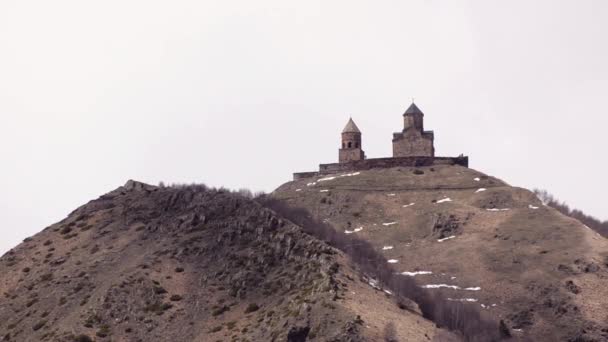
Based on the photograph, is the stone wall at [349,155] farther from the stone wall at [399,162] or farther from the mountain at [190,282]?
the mountain at [190,282]

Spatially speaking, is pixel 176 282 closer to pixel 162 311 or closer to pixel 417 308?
pixel 162 311

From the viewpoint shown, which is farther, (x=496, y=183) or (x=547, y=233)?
(x=496, y=183)

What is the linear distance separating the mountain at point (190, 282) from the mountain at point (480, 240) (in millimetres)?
18028

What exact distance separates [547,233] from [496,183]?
19121 mm

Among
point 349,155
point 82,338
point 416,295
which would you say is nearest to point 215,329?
point 82,338

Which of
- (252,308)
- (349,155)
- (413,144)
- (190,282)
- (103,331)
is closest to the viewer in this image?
(103,331)

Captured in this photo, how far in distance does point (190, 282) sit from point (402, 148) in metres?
60.9

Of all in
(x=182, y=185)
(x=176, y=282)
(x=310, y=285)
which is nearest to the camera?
(x=310, y=285)

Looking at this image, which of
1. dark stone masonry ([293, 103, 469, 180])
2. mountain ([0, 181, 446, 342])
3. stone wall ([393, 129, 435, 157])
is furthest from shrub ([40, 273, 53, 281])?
stone wall ([393, 129, 435, 157])

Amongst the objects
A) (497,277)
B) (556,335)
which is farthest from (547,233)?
(556,335)

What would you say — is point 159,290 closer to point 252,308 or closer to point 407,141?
point 252,308

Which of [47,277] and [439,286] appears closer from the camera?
[47,277]

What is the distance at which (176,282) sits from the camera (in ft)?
283

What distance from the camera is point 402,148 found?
141125mm
